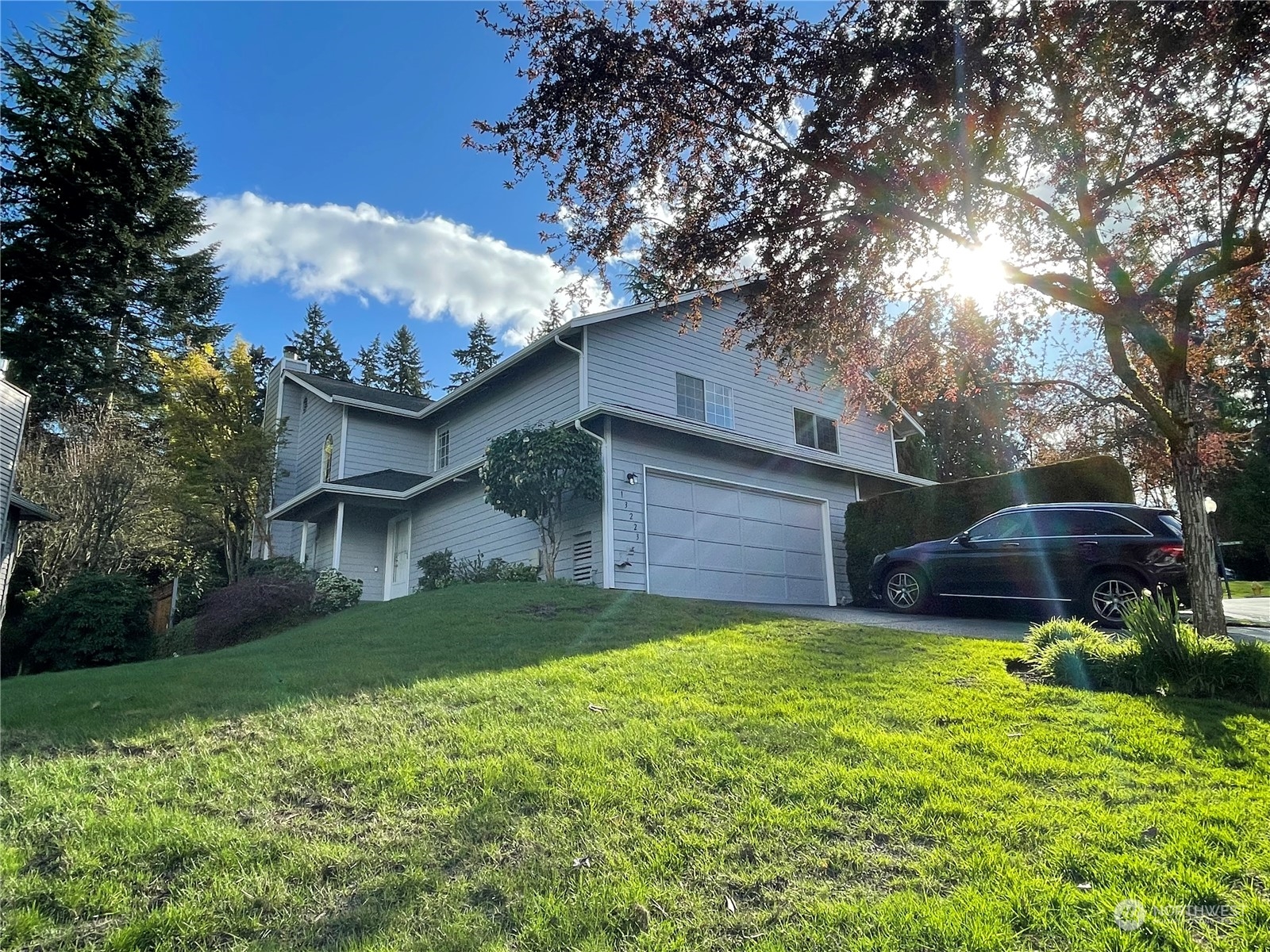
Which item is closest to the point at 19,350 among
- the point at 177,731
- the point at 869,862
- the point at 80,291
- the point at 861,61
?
the point at 80,291

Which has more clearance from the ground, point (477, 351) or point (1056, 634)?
point (477, 351)

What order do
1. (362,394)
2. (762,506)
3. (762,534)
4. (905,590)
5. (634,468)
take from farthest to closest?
(362,394) → (762,506) → (762,534) → (634,468) → (905,590)

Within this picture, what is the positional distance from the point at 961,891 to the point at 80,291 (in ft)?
96.0

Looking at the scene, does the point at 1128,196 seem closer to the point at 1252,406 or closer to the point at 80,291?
the point at 80,291

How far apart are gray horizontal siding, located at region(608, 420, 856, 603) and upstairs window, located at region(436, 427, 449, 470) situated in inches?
286

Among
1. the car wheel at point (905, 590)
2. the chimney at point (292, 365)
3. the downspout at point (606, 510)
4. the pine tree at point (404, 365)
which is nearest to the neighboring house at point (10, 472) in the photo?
the chimney at point (292, 365)

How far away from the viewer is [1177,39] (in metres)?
6.25

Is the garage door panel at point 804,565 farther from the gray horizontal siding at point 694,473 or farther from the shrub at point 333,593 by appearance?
the shrub at point 333,593

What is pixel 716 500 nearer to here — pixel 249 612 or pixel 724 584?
pixel 724 584

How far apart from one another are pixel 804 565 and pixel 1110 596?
655 centimetres

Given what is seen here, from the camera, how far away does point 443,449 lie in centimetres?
1906

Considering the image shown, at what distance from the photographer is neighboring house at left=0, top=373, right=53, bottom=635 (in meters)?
12.9

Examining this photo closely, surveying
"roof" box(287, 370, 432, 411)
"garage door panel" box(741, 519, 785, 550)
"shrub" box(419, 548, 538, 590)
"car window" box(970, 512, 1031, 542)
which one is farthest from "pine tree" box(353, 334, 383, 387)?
"car window" box(970, 512, 1031, 542)

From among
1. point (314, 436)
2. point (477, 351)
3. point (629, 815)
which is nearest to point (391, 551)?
point (314, 436)
